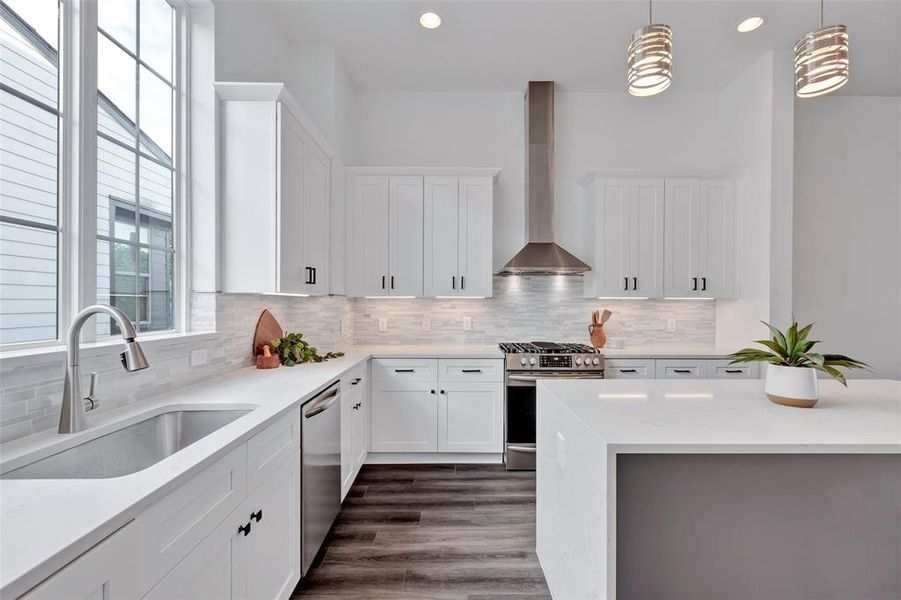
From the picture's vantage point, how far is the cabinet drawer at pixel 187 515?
862 millimetres

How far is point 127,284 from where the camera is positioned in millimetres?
1842

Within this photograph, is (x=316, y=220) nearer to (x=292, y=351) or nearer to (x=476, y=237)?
(x=292, y=351)

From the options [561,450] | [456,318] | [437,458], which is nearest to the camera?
[561,450]

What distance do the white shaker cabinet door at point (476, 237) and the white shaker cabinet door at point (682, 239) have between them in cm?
164

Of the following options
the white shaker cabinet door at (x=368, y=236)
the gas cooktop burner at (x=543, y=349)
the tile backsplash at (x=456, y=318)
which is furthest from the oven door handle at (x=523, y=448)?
the white shaker cabinet door at (x=368, y=236)

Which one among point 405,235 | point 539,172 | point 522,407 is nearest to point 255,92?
point 405,235

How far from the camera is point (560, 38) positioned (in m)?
3.10

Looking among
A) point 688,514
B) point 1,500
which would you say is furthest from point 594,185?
point 1,500

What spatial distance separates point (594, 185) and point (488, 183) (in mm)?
992

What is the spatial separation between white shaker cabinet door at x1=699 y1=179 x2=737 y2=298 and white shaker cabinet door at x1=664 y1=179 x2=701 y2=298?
0.05 metres

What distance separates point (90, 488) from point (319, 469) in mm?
1205

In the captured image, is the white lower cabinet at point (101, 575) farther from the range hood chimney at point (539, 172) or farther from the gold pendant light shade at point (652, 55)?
the range hood chimney at point (539, 172)

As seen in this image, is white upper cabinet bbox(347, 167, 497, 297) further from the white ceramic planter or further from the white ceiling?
the white ceramic planter

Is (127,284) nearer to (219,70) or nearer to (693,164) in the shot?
(219,70)
